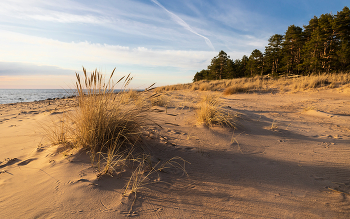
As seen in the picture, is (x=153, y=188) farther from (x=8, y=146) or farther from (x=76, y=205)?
(x=8, y=146)

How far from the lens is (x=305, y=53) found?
89.3ft

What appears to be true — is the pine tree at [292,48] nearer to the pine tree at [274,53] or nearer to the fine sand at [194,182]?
the pine tree at [274,53]

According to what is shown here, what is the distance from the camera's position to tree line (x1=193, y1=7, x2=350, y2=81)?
2353 centimetres

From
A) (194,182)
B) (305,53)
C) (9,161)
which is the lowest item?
(194,182)

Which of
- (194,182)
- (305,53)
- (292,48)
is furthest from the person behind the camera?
(292,48)

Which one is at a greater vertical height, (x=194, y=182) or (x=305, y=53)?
(x=305, y=53)

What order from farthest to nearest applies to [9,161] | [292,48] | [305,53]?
[292,48] < [305,53] < [9,161]

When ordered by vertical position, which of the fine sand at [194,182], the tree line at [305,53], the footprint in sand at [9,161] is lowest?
the fine sand at [194,182]

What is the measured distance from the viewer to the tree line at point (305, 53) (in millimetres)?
23531

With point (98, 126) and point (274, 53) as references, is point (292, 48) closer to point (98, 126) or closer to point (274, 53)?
point (274, 53)

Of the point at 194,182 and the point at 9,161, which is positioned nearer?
the point at 194,182

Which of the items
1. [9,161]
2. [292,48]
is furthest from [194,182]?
[292,48]

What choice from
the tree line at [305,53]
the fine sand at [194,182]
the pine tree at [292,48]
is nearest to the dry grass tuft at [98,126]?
the fine sand at [194,182]

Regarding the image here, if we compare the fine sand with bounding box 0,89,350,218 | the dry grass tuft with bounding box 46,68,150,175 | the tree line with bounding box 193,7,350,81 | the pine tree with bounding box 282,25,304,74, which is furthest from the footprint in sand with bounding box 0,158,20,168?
the pine tree with bounding box 282,25,304,74
